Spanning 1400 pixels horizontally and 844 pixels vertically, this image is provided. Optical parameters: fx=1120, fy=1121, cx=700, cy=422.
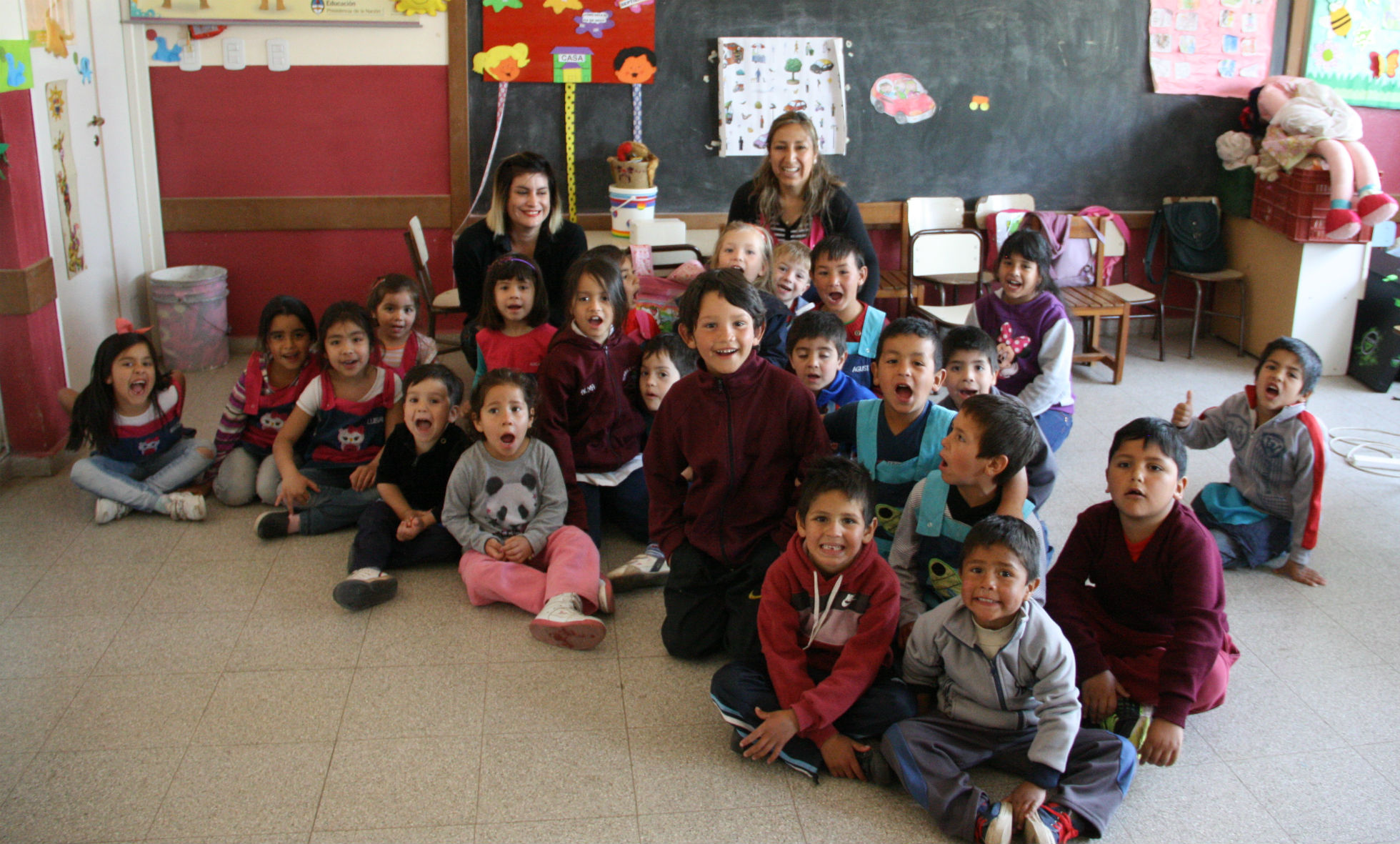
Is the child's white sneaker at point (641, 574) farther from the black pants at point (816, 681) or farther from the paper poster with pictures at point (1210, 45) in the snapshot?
the paper poster with pictures at point (1210, 45)

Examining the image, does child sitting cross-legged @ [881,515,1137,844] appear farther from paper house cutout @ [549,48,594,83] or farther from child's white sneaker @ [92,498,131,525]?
paper house cutout @ [549,48,594,83]

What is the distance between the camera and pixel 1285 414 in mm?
3057

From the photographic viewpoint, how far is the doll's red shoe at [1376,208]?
15.1 feet

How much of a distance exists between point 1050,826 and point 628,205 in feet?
11.1

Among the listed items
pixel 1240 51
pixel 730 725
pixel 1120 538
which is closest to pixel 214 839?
pixel 730 725

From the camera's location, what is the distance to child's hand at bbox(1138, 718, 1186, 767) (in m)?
2.21

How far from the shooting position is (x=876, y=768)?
2211mm

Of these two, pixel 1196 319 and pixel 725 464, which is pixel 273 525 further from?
pixel 1196 319

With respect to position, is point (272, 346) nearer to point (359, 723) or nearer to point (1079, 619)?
point (359, 723)

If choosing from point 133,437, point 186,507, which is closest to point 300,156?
point 133,437

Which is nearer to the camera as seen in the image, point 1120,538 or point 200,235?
point 1120,538

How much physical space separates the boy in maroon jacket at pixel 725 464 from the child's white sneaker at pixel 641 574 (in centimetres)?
29

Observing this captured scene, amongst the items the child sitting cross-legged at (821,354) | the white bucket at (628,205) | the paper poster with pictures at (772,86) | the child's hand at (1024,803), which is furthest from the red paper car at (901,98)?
the child's hand at (1024,803)

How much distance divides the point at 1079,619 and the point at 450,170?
3553 millimetres
